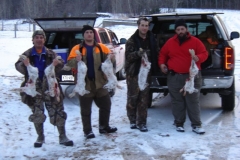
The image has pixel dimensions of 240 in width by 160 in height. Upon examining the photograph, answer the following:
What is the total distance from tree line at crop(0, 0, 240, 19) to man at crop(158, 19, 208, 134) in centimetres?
5513

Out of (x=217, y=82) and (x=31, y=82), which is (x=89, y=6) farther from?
(x=31, y=82)

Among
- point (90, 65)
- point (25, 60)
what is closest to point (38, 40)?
point (25, 60)

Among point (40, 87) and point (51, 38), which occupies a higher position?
point (51, 38)

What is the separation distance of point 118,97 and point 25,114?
8.18ft

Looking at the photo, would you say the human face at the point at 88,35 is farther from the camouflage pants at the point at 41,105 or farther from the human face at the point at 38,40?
the camouflage pants at the point at 41,105

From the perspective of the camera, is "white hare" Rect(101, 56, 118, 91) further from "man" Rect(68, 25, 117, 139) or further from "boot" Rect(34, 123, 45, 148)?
"boot" Rect(34, 123, 45, 148)

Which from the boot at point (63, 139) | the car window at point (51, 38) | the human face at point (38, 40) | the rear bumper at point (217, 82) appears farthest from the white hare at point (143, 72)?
the car window at point (51, 38)

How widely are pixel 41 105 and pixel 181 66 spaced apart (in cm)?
221

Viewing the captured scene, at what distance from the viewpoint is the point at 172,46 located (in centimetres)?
Result: 596

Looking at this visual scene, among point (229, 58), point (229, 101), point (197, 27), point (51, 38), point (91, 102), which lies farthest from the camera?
point (51, 38)

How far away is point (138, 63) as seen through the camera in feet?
20.0

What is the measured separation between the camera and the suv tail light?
21.4ft

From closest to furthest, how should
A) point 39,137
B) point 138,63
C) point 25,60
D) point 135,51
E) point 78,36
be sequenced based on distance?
1. point 25,60
2. point 39,137
3. point 135,51
4. point 138,63
5. point 78,36

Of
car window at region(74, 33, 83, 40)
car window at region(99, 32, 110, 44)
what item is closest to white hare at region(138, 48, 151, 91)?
car window at region(99, 32, 110, 44)
